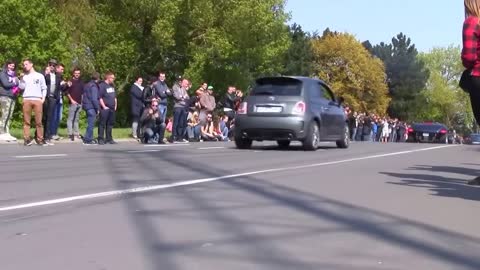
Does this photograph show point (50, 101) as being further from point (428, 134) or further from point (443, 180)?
point (428, 134)

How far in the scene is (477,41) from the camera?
9.63 m

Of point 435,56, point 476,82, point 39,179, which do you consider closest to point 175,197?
point 39,179

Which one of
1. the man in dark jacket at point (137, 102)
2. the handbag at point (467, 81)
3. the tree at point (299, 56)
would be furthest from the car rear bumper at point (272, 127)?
the tree at point (299, 56)

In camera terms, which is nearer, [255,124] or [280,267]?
[280,267]

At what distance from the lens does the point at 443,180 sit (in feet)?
37.7

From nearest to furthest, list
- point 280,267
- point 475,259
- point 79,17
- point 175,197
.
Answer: point 280,267
point 475,259
point 175,197
point 79,17

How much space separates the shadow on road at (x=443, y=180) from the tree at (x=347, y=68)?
3063 inches

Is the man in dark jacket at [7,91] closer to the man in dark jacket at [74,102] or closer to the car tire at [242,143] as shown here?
the man in dark jacket at [74,102]

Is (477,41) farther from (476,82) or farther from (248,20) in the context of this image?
(248,20)

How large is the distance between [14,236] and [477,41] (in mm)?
6101

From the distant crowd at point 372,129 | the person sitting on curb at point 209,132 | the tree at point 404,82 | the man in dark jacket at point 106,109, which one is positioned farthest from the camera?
the tree at point 404,82

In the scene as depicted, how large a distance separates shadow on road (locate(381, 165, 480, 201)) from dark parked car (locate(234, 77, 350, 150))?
Answer: 13.2 ft

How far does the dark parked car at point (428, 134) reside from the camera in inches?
1724

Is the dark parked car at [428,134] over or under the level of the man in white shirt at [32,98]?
under
